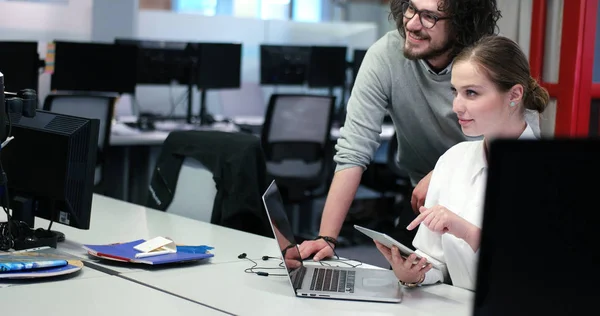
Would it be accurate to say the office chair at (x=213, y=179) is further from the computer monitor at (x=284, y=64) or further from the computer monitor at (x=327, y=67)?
the computer monitor at (x=327, y=67)

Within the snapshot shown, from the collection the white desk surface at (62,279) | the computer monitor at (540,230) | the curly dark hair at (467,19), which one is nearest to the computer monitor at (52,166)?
the white desk surface at (62,279)

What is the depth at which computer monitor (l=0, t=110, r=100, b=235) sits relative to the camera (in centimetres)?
219

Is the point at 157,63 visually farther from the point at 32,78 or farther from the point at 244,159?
the point at 244,159

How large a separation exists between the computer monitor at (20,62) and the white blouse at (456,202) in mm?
3363

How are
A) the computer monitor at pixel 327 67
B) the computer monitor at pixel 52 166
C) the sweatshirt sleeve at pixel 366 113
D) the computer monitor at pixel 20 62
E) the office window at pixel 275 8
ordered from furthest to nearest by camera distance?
the office window at pixel 275 8 < the computer monitor at pixel 327 67 < the computer monitor at pixel 20 62 < the sweatshirt sleeve at pixel 366 113 < the computer monitor at pixel 52 166

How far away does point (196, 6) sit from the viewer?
9.70 metres

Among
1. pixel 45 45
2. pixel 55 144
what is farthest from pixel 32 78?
pixel 55 144

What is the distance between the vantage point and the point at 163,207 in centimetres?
299

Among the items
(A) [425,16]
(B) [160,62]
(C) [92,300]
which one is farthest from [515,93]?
(B) [160,62]

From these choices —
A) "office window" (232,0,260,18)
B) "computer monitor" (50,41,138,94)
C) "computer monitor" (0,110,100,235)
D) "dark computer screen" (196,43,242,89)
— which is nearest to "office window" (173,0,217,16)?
"office window" (232,0,260,18)

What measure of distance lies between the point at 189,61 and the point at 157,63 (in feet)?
0.75

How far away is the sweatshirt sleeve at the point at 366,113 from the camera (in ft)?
8.13

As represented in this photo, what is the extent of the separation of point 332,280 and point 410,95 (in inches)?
32.2

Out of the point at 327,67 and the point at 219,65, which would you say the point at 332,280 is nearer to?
the point at 219,65
